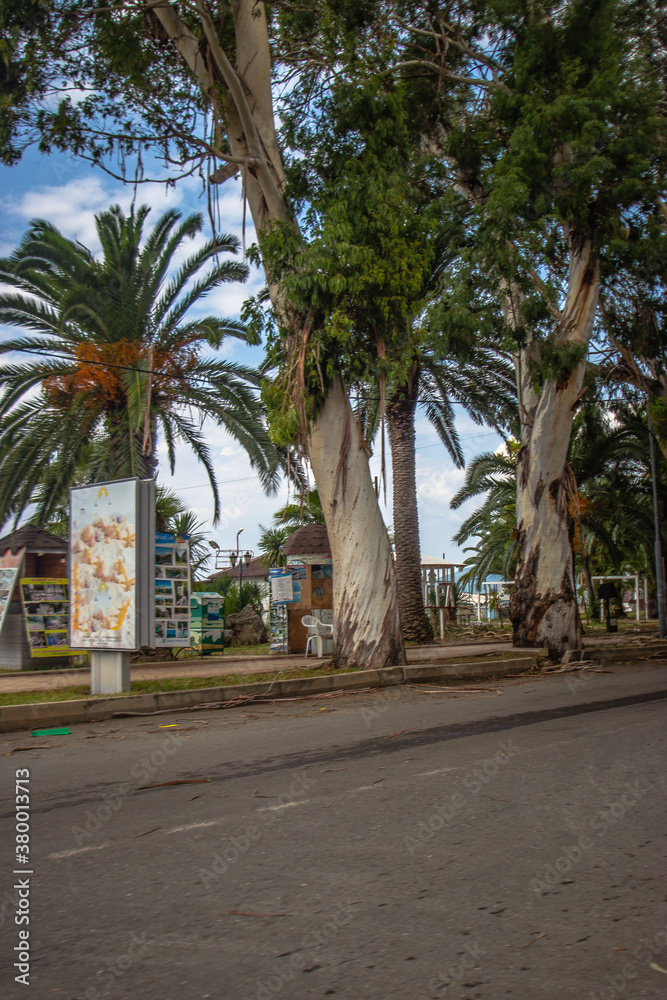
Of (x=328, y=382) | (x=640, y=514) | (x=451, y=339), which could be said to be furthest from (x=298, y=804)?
(x=640, y=514)

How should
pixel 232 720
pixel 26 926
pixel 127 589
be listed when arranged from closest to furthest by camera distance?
1. pixel 26 926
2. pixel 232 720
3. pixel 127 589

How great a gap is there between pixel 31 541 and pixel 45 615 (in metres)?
1.37

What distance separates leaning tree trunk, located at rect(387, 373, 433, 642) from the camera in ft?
66.8

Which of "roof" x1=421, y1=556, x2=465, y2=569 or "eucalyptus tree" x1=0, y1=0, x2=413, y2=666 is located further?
"roof" x1=421, y1=556, x2=465, y2=569

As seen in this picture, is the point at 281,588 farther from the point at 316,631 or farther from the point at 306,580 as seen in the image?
the point at 316,631

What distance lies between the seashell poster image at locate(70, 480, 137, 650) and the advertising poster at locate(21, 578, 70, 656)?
4354 millimetres

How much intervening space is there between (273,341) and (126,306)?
594 centimetres

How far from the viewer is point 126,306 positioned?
1769cm

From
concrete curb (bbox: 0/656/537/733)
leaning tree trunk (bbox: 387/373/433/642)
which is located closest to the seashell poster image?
concrete curb (bbox: 0/656/537/733)

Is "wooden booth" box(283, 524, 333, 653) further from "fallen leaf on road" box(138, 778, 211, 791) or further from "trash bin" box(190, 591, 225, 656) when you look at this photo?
"fallen leaf on road" box(138, 778, 211, 791)

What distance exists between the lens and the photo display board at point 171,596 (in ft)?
45.5

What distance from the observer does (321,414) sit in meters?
13.0

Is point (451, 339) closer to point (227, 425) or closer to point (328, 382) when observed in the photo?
point (328, 382)

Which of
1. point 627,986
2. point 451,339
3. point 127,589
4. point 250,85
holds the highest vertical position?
point 250,85
